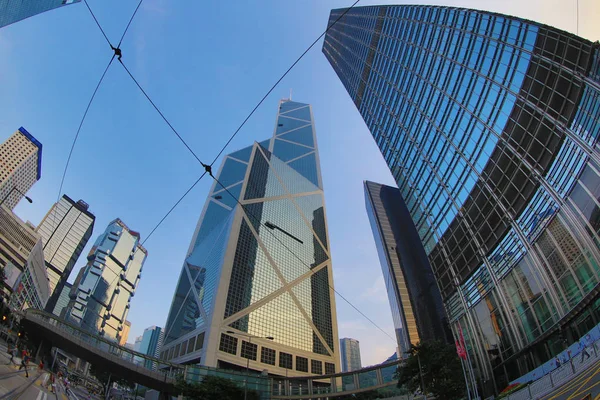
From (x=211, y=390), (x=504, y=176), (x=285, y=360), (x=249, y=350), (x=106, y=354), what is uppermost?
(x=504, y=176)

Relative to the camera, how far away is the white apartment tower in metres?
158

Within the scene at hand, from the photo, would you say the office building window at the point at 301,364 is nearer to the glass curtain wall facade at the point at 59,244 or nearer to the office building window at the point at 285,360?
the office building window at the point at 285,360

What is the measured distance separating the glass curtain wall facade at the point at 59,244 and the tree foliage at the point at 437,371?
7699 inches

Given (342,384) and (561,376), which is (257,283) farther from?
(561,376)

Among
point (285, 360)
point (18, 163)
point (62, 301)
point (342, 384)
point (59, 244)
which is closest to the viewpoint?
point (342, 384)

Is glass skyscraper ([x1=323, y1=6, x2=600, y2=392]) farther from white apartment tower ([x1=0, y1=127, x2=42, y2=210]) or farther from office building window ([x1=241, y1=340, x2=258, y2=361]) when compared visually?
white apartment tower ([x1=0, y1=127, x2=42, y2=210])

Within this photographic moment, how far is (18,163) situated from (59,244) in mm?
46515

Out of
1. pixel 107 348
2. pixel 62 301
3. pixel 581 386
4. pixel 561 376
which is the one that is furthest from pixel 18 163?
pixel 581 386

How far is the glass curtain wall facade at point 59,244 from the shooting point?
7131 inches

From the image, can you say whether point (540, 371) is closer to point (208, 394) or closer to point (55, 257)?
point (208, 394)

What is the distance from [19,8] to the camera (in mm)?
116250

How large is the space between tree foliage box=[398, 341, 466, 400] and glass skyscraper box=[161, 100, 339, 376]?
157 feet

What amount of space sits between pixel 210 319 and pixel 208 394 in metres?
35.0

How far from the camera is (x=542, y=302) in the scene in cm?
3250
